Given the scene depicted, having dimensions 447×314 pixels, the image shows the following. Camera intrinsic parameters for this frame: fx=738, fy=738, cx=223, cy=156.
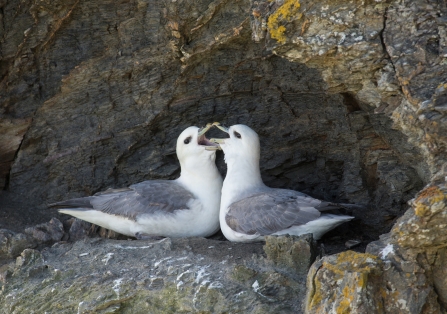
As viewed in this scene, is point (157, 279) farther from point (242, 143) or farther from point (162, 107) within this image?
point (162, 107)

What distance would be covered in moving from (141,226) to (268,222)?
3.84 feet

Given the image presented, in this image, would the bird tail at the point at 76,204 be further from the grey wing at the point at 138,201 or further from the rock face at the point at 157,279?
the rock face at the point at 157,279

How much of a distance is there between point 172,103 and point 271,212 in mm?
1589

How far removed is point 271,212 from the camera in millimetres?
5828

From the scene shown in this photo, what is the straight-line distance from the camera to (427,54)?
450cm

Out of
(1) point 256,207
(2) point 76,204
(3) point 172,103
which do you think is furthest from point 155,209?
(3) point 172,103

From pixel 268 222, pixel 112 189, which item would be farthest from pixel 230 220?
pixel 112 189

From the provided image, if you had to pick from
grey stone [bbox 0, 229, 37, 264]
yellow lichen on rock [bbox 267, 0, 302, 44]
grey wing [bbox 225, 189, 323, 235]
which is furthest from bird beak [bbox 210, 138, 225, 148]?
yellow lichen on rock [bbox 267, 0, 302, 44]

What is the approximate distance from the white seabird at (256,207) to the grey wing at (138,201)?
0.40 meters

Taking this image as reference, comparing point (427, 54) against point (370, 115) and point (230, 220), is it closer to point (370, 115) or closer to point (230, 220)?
point (370, 115)

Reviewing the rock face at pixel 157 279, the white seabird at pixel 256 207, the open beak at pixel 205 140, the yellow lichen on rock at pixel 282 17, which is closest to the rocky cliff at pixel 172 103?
the yellow lichen on rock at pixel 282 17

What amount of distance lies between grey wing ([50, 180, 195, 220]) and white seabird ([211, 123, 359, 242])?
1.33 feet

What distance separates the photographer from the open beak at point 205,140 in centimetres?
670

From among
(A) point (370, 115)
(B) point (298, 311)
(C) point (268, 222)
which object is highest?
(A) point (370, 115)
